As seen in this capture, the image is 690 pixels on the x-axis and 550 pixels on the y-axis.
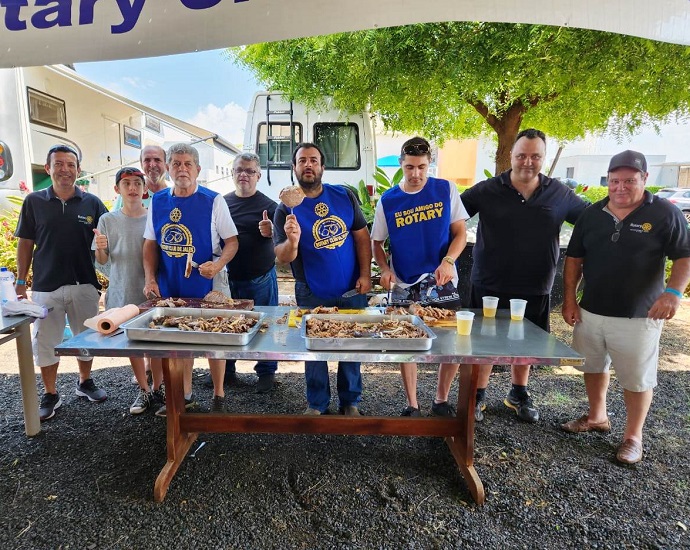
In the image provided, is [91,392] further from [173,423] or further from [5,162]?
[5,162]

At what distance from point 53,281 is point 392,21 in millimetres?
2939

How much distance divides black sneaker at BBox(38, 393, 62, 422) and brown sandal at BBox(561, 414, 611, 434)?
12.8ft

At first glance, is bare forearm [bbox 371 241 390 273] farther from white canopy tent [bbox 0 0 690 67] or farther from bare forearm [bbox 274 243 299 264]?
white canopy tent [bbox 0 0 690 67]

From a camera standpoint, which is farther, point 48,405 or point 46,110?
point 46,110

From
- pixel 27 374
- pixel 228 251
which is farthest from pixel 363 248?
pixel 27 374

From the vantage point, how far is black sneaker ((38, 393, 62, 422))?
337cm

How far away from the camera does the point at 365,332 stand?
223cm

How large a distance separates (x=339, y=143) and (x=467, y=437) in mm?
5258

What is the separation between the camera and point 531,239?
3.08 metres

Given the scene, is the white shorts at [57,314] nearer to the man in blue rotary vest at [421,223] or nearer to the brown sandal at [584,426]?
the man in blue rotary vest at [421,223]

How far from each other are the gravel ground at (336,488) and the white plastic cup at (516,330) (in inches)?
37.7

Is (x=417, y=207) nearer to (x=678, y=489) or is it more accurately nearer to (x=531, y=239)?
(x=531, y=239)

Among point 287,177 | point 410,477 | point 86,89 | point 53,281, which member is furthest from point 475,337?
point 86,89

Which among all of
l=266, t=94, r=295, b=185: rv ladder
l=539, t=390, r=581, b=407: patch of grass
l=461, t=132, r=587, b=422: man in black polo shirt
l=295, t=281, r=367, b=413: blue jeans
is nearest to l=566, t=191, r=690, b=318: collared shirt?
l=461, t=132, r=587, b=422: man in black polo shirt
